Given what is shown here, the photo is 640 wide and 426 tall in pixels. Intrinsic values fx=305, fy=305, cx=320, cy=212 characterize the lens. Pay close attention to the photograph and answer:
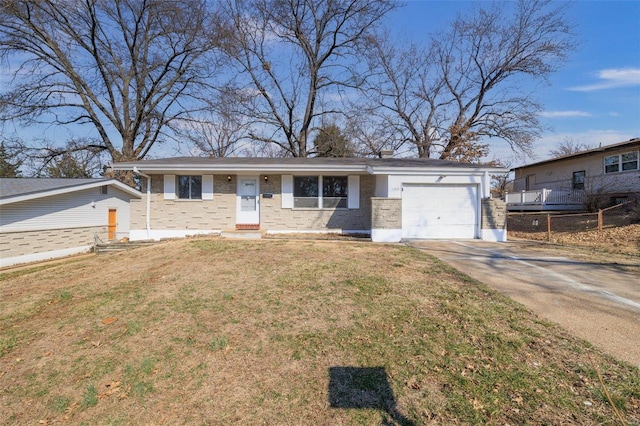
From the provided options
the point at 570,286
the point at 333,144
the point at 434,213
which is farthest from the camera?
the point at 333,144

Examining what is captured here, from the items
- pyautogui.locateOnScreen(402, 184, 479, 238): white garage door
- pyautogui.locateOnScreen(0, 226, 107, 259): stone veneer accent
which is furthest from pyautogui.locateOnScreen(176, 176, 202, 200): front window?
pyautogui.locateOnScreen(402, 184, 479, 238): white garage door

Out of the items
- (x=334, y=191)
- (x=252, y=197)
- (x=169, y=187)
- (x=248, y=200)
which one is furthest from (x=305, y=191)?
(x=169, y=187)

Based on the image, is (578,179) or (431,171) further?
(578,179)

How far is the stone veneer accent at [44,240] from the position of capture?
11016mm

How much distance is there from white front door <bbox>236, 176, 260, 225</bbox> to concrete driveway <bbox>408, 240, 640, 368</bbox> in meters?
6.83

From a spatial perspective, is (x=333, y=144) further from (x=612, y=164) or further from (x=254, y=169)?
(x=612, y=164)

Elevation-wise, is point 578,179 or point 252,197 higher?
point 578,179

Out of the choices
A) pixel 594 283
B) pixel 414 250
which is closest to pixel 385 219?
pixel 414 250

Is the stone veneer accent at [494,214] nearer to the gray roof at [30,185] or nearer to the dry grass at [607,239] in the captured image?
the dry grass at [607,239]

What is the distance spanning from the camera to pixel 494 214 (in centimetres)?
1078

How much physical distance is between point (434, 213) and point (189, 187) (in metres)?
9.66

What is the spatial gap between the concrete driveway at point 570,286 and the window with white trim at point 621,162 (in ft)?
43.6

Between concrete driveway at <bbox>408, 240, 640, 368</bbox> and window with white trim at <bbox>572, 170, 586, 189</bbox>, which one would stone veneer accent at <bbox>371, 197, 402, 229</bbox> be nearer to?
concrete driveway at <bbox>408, 240, 640, 368</bbox>

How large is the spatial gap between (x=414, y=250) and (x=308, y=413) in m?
6.43
